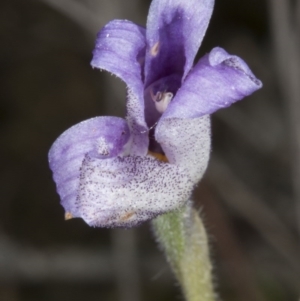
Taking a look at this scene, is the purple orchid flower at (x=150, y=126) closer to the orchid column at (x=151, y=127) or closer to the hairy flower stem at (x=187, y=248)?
the orchid column at (x=151, y=127)

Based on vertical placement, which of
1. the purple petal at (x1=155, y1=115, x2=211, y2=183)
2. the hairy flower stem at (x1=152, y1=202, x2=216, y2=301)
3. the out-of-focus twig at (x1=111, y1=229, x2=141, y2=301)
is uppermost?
the purple petal at (x1=155, y1=115, x2=211, y2=183)

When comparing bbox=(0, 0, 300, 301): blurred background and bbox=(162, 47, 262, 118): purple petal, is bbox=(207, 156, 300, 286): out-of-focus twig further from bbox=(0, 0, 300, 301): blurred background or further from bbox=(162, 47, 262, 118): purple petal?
bbox=(162, 47, 262, 118): purple petal

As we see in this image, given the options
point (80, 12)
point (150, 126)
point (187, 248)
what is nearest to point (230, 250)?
point (80, 12)

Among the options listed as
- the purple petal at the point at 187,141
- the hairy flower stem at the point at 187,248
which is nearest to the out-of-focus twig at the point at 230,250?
the hairy flower stem at the point at 187,248

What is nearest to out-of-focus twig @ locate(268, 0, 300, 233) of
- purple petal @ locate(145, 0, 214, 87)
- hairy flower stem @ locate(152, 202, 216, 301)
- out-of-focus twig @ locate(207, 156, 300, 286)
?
out-of-focus twig @ locate(207, 156, 300, 286)

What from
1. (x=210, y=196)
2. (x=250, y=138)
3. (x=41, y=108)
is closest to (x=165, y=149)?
(x=210, y=196)
